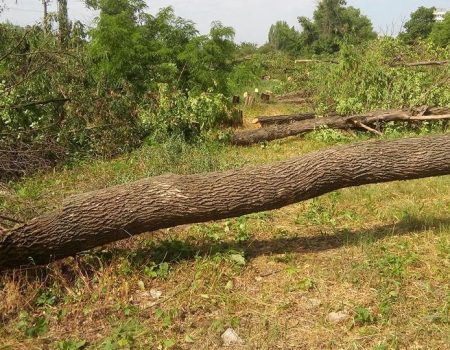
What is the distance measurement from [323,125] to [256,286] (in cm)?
583

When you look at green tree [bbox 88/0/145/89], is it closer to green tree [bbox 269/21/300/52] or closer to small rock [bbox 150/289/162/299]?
small rock [bbox 150/289/162/299]

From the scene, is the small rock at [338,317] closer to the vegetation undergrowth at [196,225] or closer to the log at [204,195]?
the vegetation undergrowth at [196,225]

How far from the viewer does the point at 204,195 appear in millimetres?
3533

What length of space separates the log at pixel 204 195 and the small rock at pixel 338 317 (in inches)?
40.1

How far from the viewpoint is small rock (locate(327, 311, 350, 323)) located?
2951 millimetres

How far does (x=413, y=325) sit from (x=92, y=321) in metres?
2.10

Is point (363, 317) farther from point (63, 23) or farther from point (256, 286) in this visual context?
point (63, 23)

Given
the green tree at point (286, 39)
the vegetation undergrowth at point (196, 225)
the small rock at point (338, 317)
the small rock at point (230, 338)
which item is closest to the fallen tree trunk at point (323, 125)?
the vegetation undergrowth at point (196, 225)

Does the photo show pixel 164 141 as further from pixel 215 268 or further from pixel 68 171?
pixel 215 268

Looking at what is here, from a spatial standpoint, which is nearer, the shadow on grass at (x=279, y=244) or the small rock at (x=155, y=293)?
the small rock at (x=155, y=293)

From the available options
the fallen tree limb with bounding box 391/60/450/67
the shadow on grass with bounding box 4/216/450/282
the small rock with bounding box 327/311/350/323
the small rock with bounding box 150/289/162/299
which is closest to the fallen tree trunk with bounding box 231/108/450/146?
the fallen tree limb with bounding box 391/60/450/67

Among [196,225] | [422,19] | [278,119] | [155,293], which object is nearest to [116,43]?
[278,119]

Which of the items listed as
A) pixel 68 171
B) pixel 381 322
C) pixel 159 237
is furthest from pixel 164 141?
pixel 381 322

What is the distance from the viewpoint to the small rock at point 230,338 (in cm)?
281
